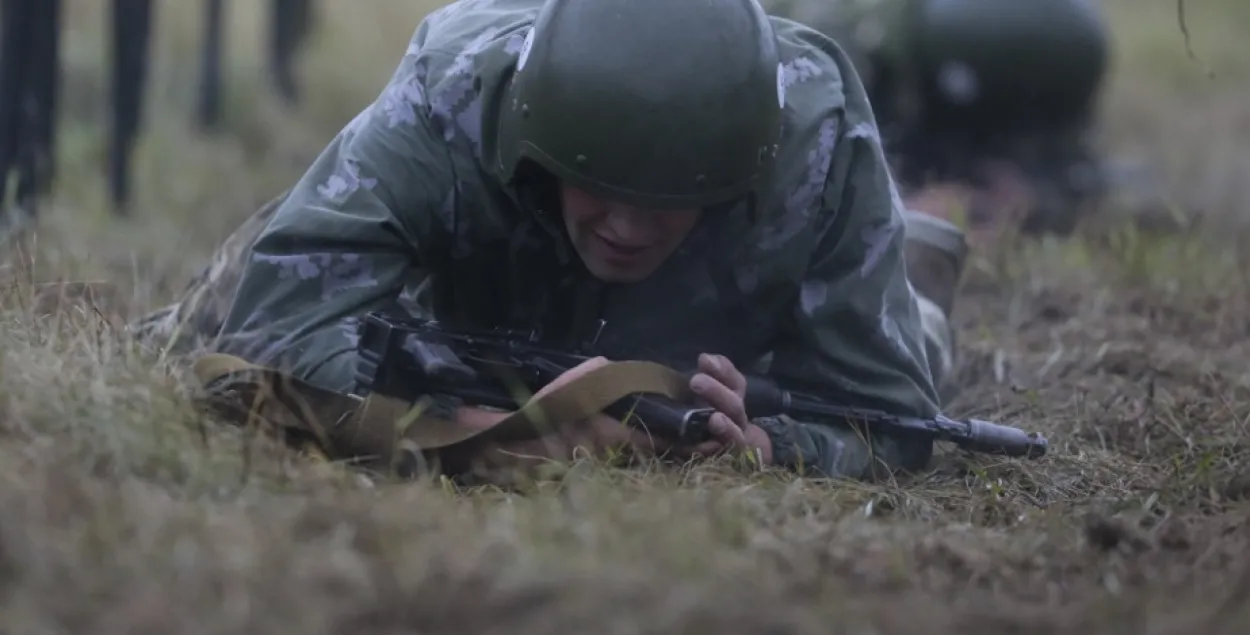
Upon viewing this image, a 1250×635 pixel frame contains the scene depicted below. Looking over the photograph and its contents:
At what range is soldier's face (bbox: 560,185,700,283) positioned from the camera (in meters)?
3.30

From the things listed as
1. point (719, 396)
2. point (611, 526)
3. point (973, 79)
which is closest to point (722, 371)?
point (719, 396)

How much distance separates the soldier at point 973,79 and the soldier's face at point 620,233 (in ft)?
13.6

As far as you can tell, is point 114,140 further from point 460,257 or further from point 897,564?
point 897,564

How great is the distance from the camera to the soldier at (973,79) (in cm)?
768

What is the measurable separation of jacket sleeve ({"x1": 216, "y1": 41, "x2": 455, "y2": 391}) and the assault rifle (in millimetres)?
105

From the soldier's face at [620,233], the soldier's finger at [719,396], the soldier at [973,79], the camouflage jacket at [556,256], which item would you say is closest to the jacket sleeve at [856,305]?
the camouflage jacket at [556,256]

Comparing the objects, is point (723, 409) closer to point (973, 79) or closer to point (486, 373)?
point (486, 373)

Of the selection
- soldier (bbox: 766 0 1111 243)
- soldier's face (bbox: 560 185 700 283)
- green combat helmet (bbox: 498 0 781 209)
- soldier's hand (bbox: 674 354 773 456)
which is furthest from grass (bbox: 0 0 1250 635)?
soldier (bbox: 766 0 1111 243)

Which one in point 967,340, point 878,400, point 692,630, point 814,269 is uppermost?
point 692,630

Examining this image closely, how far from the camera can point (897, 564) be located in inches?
97.9

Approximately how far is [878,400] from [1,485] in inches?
77.3

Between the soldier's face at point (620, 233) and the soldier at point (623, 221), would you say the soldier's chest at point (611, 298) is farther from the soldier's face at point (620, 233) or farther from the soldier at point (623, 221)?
the soldier's face at point (620, 233)

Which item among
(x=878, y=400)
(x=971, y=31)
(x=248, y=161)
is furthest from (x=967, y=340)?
(x=248, y=161)

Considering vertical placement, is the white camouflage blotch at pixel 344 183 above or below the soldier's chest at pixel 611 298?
above
